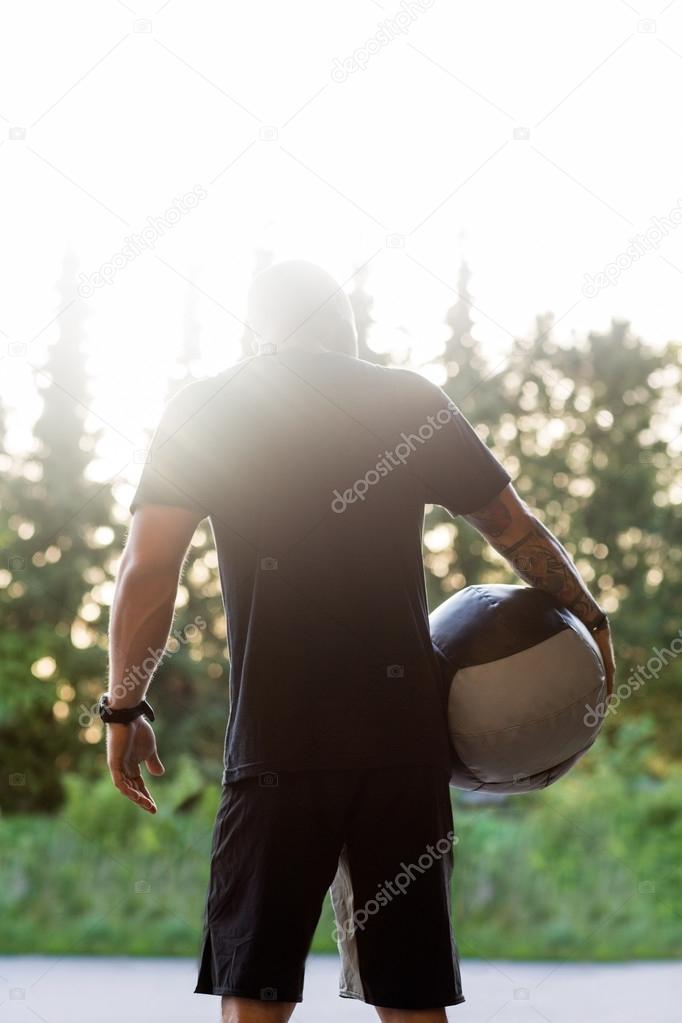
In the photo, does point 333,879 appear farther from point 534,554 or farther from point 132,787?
point 534,554

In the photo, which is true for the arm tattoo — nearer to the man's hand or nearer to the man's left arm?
the man's left arm

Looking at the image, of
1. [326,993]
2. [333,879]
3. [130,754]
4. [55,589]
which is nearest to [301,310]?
[130,754]

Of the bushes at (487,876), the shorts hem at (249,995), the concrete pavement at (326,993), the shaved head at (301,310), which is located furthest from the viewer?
the bushes at (487,876)

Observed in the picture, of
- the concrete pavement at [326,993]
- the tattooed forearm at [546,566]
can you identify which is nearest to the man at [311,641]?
the tattooed forearm at [546,566]

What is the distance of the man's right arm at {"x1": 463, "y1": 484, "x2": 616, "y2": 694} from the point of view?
5.61ft

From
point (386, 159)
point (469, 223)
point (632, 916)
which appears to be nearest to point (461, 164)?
point (386, 159)

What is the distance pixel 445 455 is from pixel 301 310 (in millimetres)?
311

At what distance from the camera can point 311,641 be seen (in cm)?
150

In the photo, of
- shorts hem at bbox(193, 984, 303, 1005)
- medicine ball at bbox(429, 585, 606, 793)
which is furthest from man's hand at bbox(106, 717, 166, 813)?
medicine ball at bbox(429, 585, 606, 793)

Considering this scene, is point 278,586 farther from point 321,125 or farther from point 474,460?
point 321,125

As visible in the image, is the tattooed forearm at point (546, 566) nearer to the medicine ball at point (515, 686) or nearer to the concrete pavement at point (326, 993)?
the medicine ball at point (515, 686)

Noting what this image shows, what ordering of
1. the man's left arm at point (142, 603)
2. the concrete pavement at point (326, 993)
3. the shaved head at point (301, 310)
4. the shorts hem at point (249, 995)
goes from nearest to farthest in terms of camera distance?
the shorts hem at point (249, 995), the man's left arm at point (142, 603), the shaved head at point (301, 310), the concrete pavement at point (326, 993)

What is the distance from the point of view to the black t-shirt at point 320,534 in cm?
148

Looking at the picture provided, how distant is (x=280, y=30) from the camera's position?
4.61 m
